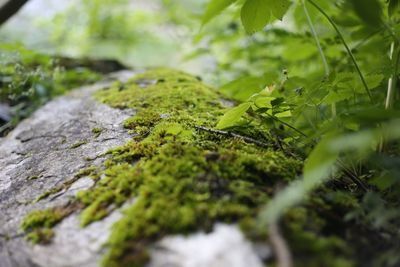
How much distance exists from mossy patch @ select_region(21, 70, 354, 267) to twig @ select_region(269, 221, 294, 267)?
0.03m

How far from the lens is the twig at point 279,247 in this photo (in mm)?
785

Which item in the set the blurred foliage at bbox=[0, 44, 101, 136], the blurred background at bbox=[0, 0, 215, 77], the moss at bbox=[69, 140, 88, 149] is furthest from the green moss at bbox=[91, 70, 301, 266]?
the blurred background at bbox=[0, 0, 215, 77]

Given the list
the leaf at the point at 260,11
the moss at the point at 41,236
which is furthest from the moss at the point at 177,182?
the leaf at the point at 260,11

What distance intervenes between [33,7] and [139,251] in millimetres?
6512

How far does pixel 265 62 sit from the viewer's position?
353 centimetres

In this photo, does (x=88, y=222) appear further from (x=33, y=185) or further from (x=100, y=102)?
(x=100, y=102)

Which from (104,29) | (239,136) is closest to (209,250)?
(239,136)

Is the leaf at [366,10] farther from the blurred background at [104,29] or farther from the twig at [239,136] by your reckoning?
the blurred background at [104,29]

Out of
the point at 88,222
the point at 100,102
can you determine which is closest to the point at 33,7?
the point at 100,102

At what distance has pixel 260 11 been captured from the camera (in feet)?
4.38

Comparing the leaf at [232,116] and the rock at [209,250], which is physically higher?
the leaf at [232,116]

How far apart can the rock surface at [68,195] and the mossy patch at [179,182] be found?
4 cm

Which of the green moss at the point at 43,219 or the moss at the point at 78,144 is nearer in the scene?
the green moss at the point at 43,219

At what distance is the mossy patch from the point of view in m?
0.94
